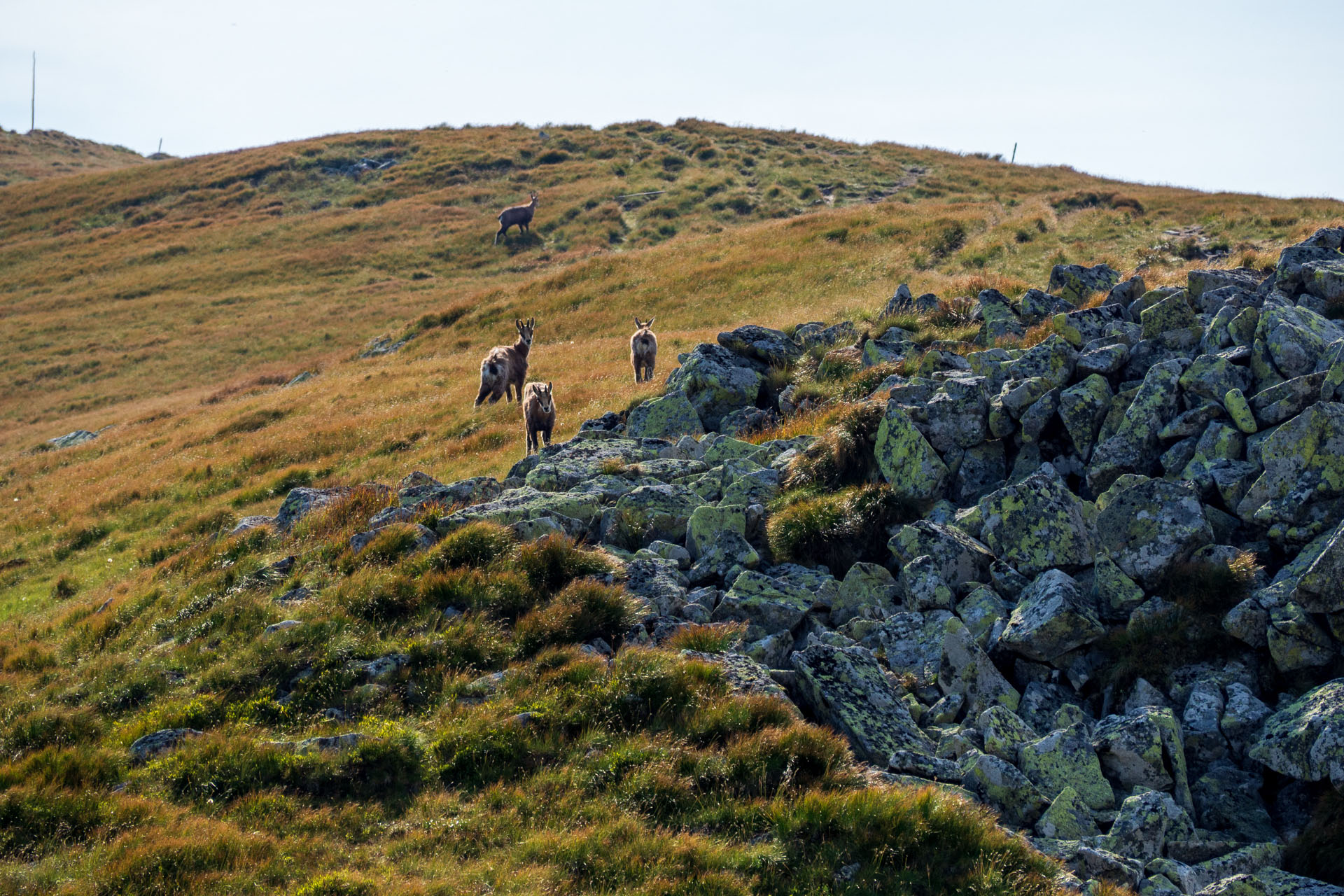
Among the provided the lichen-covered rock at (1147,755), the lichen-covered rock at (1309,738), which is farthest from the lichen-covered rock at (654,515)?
the lichen-covered rock at (1309,738)

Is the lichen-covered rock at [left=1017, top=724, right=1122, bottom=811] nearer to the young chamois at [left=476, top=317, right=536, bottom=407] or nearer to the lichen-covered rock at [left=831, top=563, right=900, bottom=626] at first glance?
the lichen-covered rock at [left=831, top=563, right=900, bottom=626]

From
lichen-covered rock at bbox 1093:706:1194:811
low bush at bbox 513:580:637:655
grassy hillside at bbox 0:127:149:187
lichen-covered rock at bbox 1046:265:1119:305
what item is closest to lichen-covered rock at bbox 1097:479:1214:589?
lichen-covered rock at bbox 1093:706:1194:811

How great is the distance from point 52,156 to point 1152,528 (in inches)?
5530

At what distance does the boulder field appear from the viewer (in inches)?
334

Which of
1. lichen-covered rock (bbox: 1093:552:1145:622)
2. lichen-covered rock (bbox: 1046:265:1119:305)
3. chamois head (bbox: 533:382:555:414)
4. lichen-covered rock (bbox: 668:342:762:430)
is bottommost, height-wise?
Answer: lichen-covered rock (bbox: 1093:552:1145:622)

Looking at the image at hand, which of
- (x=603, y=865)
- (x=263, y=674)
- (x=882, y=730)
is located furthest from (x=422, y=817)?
(x=882, y=730)

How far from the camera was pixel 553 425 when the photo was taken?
20719 millimetres

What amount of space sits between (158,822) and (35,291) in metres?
67.9

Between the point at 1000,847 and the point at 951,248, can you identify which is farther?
the point at 951,248

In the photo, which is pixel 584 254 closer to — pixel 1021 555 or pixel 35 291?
pixel 35 291

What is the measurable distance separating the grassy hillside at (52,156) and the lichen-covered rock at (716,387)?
104618 millimetres

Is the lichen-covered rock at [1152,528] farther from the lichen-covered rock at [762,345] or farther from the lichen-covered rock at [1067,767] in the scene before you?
the lichen-covered rock at [762,345]

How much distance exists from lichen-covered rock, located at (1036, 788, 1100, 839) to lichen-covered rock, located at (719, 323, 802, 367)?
12.4 metres

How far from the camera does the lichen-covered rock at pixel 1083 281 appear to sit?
1781 centimetres
